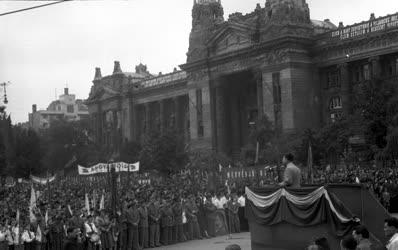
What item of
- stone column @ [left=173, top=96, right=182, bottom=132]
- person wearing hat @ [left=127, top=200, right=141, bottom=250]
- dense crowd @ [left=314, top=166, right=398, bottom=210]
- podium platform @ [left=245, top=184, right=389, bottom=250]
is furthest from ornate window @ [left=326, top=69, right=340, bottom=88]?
podium platform @ [left=245, top=184, right=389, bottom=250]

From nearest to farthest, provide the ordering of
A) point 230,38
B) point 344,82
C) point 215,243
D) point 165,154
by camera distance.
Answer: point 215,243 → point 344,82 → point 165,154 → point 230,38

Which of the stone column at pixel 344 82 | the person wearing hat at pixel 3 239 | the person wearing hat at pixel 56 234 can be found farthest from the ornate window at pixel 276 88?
the person wearing hat at pixel 3 239

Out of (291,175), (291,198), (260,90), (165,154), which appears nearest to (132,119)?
(260,90)

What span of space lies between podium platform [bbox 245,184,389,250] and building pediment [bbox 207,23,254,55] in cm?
5283

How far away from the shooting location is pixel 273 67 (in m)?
64.2

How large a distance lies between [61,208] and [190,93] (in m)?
54.0

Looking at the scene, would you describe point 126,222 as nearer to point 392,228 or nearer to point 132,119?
point 392,228

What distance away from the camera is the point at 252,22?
68.4 meters

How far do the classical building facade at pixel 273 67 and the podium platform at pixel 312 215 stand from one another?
39610mm

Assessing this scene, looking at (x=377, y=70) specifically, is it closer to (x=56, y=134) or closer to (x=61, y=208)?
(x=61, y=208)

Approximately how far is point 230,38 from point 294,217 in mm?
56537

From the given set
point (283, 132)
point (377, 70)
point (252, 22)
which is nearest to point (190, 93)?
point (252, 22)

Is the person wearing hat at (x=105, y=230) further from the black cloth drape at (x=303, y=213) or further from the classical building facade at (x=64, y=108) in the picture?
the classical building facade at (x=64, y=108)

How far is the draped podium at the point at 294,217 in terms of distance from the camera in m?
13.7
